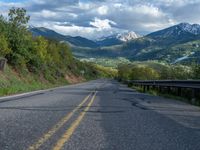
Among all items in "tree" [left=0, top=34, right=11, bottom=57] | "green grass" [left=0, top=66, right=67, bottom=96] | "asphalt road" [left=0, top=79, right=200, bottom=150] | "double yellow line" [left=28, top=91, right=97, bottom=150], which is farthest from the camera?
"tree" [left=0, top=34, right=11, bottom=57]

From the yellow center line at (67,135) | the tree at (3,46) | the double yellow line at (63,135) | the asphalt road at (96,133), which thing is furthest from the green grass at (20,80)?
the yellow center line at (67,135)

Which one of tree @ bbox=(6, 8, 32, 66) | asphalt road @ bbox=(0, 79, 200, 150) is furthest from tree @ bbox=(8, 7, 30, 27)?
asphalt road @ bbox=(0, 79, 200, 150)

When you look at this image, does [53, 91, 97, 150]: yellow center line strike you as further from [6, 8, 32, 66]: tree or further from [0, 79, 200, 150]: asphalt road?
[6, 8, 32, 66]: tree

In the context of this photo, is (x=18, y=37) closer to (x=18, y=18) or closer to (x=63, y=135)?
(x=18, y=18)

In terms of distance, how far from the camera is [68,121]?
35.9 ft

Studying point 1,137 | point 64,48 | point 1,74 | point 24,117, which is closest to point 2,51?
point 1,74

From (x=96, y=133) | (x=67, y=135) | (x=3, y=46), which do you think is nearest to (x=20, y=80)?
(x=3, y=46)

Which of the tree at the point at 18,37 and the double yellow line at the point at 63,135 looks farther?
the tree at the point at 18,37

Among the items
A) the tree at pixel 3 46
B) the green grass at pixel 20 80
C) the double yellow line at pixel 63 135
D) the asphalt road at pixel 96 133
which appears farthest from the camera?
the tree at pixel 3 46

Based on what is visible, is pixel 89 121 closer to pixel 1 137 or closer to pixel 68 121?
pixel 68 121

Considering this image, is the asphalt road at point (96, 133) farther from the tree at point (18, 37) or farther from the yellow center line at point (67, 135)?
the tree at point (18, 37)

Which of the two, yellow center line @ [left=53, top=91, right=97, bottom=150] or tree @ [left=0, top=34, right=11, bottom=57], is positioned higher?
tree @ [left=0, top=34, right=11, bottom=57]

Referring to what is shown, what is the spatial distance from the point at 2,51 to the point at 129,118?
115 feet

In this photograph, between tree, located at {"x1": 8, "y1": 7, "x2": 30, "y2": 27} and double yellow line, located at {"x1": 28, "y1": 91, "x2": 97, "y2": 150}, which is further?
tree, located at {"x1": 8, "y1": 7, "x2": 30, "y2": 27}
